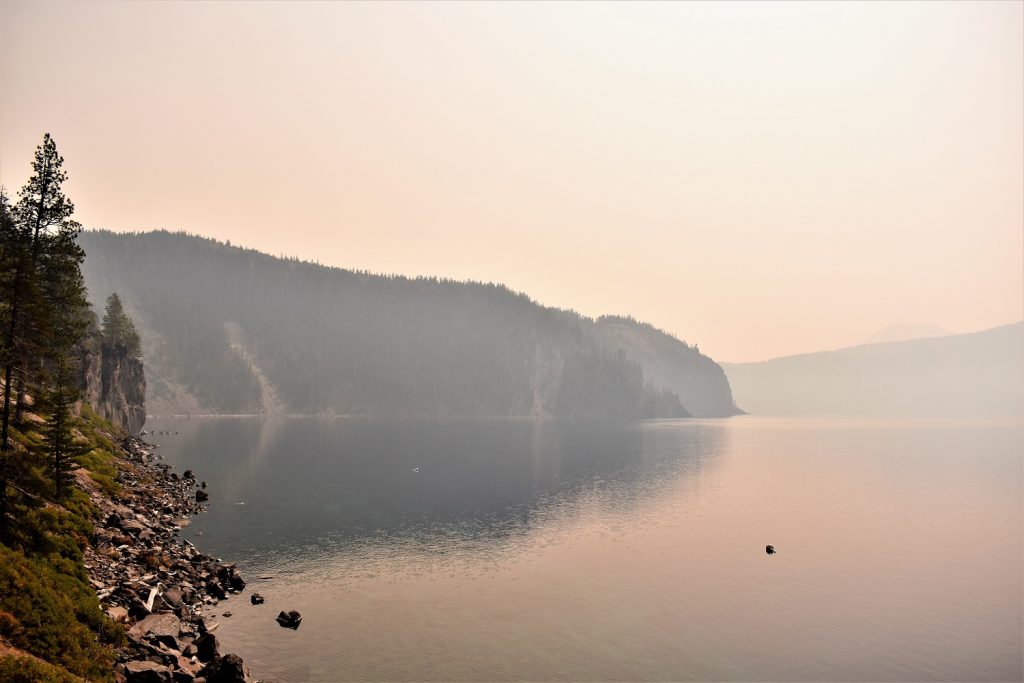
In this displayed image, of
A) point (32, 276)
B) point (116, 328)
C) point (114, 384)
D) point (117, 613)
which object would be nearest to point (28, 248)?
point (32, 276)

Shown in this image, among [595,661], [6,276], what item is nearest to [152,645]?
[6,276]

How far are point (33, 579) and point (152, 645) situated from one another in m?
6.19

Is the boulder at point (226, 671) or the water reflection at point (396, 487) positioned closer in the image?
the boulder at point (226, 671)

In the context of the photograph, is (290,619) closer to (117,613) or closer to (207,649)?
(207,649)

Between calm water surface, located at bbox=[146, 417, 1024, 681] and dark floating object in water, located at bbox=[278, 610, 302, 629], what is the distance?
1.07m

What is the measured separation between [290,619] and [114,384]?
110000 millimetres

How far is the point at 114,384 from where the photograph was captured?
411 feet

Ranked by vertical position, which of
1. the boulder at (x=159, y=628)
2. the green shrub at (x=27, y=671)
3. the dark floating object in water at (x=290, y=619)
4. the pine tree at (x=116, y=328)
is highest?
the pine tree at (x=116, y=328)

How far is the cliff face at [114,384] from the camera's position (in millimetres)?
103062

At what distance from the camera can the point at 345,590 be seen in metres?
46.6

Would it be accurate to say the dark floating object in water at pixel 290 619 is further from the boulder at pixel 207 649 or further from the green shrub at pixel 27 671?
the green shrub at pixel 27 671

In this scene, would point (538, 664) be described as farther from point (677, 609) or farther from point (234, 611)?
point (234, 611)

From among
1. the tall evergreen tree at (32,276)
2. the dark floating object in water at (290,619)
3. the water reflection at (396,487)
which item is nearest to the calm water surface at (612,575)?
the water reflection at (396,487)

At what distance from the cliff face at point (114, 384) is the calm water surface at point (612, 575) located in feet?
65.8
